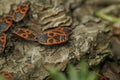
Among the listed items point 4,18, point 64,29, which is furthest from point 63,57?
point 4,18

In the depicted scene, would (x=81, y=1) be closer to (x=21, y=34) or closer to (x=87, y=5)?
(x=87, y=5)

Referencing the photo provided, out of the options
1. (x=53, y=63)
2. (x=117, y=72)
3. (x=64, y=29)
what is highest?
(x=64, y=29)

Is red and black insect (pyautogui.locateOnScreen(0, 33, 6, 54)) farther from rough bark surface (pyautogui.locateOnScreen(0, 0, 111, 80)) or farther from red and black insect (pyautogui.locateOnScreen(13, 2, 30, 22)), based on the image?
red and black insect (pyautogui.locateOnScreen(13, 2, 30, 22))

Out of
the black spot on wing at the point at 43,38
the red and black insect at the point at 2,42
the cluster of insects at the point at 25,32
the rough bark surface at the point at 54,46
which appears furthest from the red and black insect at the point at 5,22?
the black spot on wing at the point at 43,38

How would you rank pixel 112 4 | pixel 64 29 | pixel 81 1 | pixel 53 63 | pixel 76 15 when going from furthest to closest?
pixel 112 4, pixel 81 1, pixel 76 15, pixel 64 29, pixel 53 63

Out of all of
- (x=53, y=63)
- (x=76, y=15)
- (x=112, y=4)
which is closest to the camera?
(x=53, y=63)

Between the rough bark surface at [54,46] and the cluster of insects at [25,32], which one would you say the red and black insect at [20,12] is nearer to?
the cluster of insects at [25,32]

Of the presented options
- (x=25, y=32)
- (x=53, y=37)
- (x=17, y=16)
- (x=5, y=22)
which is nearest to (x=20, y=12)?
(x=17, y=16)

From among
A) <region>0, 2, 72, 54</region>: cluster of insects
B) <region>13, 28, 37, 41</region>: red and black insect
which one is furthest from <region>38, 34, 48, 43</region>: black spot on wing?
<region>13, 28, 37, 41</region>: red and black insect
